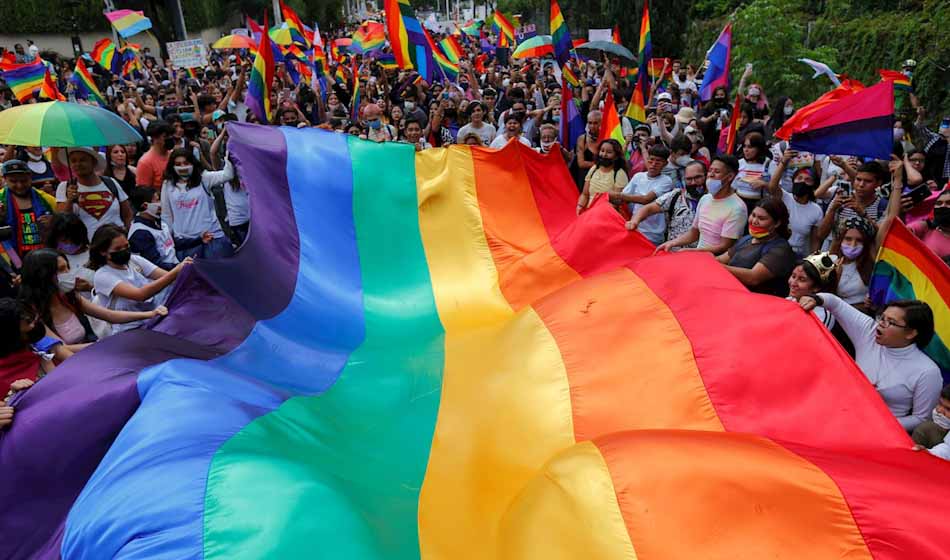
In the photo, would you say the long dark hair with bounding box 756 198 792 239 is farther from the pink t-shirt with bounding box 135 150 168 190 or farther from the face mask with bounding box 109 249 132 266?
the pink t-shirt with bounding box 135 150 168 190

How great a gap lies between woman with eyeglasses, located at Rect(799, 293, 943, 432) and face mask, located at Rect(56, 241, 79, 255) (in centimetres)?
473

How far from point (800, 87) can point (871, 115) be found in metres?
7.20

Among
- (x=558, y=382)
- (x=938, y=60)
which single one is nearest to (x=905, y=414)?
(x=558, y=382)

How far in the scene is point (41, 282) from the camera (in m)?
3.96

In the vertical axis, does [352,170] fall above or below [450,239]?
above

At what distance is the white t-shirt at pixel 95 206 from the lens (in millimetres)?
5797

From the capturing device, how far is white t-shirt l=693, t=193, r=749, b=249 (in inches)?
198

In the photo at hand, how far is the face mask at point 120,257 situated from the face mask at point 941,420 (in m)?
4.50

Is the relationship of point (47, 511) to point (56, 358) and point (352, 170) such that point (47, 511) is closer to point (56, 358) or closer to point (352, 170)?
point (56, 358)

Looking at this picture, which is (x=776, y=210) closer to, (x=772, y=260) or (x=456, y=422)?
(x=772, y=260)

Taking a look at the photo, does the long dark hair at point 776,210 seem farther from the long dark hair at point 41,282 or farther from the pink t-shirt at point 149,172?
the pink t-shirt at point 149,172

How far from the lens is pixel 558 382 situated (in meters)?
3.57

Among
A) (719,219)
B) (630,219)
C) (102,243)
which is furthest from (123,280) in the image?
(719,219)

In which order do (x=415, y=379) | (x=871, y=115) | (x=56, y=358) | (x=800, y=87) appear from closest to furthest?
(x=56, y=358) → (x=415, y=379) → (x=871, y=115) → (x=800, y=87)
